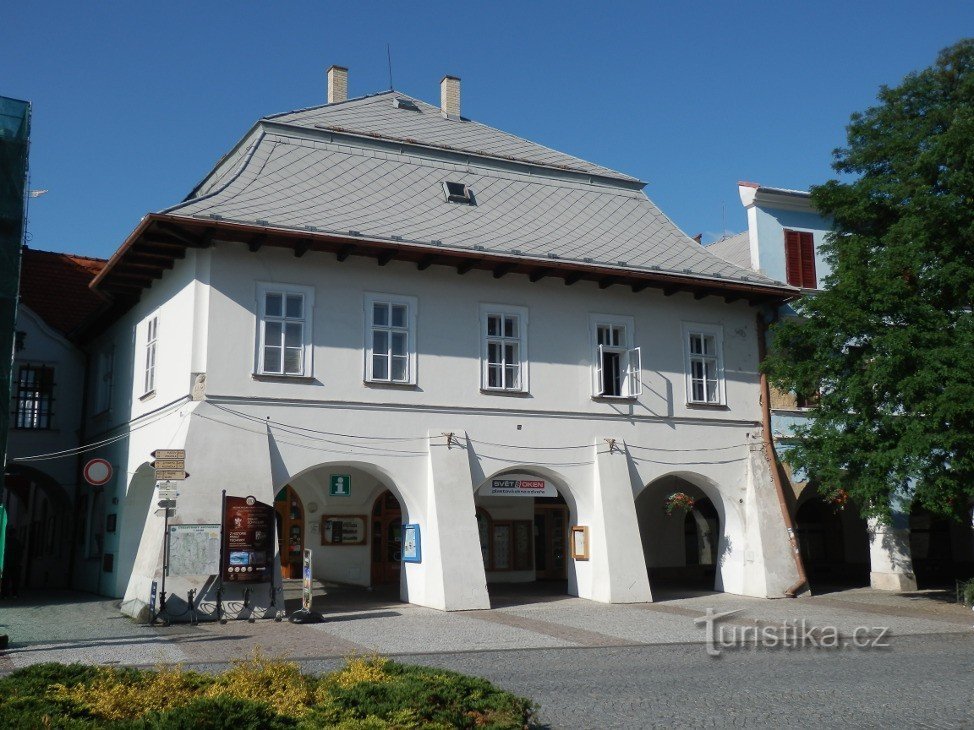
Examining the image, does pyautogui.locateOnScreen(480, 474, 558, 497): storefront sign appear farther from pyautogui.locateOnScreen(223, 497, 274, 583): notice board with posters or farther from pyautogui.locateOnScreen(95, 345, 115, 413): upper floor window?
pyautogui.locateOnScreen(95, 345, 115, 413): upper floor window

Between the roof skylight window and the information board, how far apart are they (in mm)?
8845

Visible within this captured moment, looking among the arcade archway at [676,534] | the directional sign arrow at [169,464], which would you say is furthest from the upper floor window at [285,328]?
the arcade archway at [676,534]

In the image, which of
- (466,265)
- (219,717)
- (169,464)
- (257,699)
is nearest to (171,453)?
(169,464)

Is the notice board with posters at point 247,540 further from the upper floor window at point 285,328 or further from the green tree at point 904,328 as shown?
the green tree at point 904,328

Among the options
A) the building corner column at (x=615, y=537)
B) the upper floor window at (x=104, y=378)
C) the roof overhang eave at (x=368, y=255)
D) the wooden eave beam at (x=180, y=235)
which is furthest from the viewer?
the upper floor window at (x=104, y=378)

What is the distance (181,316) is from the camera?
18.3 m

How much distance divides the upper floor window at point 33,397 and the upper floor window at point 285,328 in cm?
985

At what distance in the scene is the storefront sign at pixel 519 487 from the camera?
66.5 feet

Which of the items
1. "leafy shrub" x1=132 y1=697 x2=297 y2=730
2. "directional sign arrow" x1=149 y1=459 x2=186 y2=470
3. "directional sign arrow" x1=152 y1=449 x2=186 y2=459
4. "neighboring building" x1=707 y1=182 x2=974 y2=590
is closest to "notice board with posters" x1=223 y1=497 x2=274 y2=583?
"directional sign arrow" x1=149 y1=459 x2=186 y2=470

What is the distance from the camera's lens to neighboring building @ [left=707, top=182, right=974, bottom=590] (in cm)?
2251

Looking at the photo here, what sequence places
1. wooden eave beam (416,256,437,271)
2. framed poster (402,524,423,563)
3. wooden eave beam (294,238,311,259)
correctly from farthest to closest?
wooden eave beam (416,256,437,271)
framed poster (402,524,423,563)
wooden eave beam (294,238,311,259)

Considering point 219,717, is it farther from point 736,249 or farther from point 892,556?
point 736,249

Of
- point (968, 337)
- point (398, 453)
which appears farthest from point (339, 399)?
point (968, 337)

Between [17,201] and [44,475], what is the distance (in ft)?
28.0
